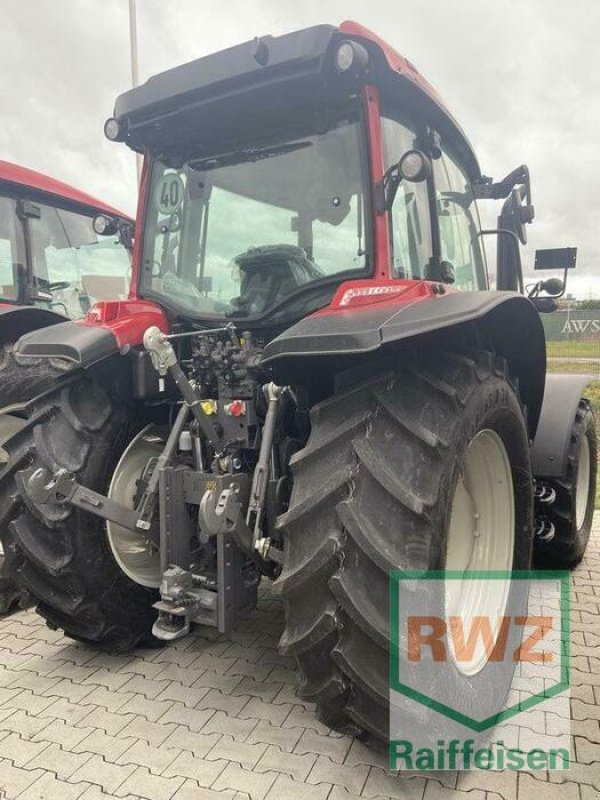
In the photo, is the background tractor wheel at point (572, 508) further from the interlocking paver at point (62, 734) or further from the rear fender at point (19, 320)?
the rear fender at point (19, 320)

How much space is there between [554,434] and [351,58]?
7.71 feet

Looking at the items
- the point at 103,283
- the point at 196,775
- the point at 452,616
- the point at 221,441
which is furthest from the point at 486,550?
the point at 103,283

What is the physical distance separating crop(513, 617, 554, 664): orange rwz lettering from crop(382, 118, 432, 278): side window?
1.57 m

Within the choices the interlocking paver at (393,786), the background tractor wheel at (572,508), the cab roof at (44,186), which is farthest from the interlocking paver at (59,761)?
the cab roof at (44,186)

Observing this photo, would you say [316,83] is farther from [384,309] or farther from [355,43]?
[384,309]

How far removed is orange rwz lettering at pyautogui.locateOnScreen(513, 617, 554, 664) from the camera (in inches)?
107

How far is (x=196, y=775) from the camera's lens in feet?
6.84

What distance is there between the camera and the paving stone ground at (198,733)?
6.63 feet

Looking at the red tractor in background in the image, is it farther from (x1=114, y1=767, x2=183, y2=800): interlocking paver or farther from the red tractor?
(x1=114, y1=767, x2=183, y2=800): interlocking paver

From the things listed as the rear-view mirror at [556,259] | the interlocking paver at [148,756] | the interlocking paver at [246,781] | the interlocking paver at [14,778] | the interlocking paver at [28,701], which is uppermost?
the rear-view mirror at [556,259]

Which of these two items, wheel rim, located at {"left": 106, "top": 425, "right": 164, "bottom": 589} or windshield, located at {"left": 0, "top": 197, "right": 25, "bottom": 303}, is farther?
windshield, located at {"left": 0, "top": 197, "right": 25, "bottom": 303}

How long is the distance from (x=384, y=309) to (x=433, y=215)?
0.93 m

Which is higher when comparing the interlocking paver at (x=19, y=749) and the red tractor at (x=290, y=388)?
the red tractor at (x=290, y=388)

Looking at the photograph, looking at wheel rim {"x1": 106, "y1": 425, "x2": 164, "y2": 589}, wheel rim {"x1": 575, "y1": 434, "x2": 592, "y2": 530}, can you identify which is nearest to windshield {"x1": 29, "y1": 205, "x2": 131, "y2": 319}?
wheel rim {"x1": 106, "y1": 425, "x2": 164, "y2": 589}
